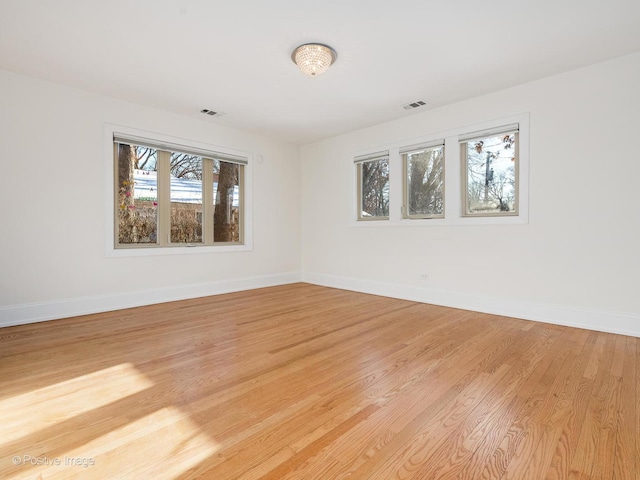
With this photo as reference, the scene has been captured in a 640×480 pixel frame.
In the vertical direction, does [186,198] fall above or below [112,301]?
above

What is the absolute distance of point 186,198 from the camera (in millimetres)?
4684

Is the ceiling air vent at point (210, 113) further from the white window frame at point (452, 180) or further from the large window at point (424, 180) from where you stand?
the large window at point (424, 180)

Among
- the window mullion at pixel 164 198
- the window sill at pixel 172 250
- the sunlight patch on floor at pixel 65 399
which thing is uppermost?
the window mullion at pixel 164 198

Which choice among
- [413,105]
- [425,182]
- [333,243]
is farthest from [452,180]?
[333,243]

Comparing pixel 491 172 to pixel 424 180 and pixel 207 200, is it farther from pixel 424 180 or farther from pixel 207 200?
pixel 207 200

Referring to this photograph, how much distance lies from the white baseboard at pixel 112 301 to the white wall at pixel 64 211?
1cm

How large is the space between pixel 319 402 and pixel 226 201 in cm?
403

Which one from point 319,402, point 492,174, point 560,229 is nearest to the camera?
point 319,402

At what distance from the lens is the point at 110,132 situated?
3.87 metres

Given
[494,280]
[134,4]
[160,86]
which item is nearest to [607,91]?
[494,280]

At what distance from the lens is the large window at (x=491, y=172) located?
12.0ft

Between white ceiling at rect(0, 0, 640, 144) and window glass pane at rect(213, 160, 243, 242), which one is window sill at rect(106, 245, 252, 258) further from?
white ceiling at rect(0, 0, 640, 144)

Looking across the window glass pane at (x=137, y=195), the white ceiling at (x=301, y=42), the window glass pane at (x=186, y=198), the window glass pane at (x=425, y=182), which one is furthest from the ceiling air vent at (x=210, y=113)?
the window glass pane at (x=425, y=182)

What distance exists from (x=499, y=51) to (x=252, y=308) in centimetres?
371
